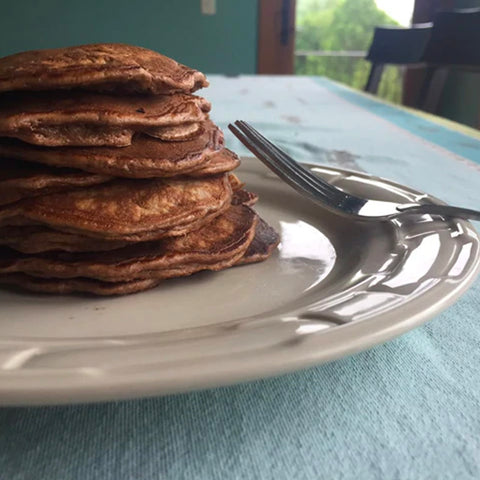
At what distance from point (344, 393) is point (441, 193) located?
0.77 m

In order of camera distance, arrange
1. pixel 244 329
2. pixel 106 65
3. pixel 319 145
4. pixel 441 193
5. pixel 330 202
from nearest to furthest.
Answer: pixel 244 329
pixel 106 65
pixel 330 202
pixel 441 193
pixel 319 145

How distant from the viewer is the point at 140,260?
2.04ft

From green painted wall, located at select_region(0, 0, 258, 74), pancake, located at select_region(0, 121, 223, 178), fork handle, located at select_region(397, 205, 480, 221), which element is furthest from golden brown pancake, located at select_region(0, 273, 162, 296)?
green painted wall, located at select_region(0, 0, 258, 74)

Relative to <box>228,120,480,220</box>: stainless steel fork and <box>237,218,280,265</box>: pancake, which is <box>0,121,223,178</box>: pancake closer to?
<box>237,218,280,265</box>: pancake

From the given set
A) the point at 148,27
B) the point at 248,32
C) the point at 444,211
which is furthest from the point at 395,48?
the point at 444,211

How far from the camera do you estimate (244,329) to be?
0.48m

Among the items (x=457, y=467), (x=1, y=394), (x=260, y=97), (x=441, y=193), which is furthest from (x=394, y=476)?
(x=260, y=97)

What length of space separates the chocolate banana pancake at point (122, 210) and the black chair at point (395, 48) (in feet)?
9.94

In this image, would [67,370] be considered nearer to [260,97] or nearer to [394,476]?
[394,476]

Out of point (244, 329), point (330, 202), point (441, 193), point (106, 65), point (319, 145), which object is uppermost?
point (106, 65)

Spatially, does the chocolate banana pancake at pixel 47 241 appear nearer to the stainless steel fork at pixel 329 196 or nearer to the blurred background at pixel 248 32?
the stainless steel fork at pixel 329 196

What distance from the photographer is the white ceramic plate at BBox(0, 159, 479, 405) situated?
39cm

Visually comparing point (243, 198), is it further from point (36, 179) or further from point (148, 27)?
point (148, 27)

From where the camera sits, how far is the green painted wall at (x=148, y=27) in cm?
483
